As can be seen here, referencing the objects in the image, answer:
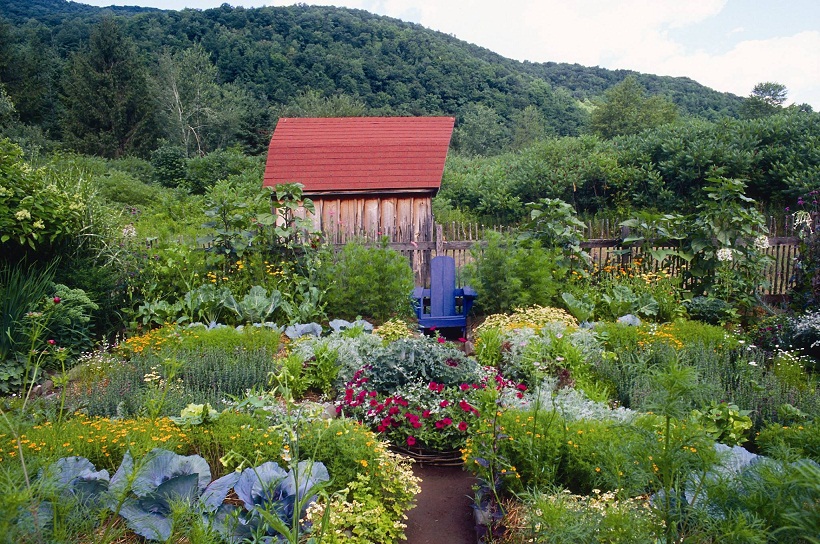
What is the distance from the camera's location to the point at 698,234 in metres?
7.55

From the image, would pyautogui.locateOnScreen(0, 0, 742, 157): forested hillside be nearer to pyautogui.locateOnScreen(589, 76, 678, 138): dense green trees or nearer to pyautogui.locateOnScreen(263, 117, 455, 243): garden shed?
pyautogui.locateOnScreen(589, 76, 678, 138): dense green trees

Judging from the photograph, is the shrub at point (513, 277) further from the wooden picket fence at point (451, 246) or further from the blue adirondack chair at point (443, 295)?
the wooden picket fence at point (451, 246)

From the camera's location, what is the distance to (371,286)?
22.0 ft

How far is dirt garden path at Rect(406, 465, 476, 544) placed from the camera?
3.33m

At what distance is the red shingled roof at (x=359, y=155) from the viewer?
373 inches

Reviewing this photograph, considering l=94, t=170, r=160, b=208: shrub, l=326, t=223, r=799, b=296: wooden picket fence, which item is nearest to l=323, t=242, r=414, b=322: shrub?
l=326, t=223, r=799, b=296: wooden picket fence

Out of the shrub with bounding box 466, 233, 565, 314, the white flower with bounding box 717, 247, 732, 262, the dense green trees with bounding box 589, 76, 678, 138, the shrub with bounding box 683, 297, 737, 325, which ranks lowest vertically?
the shrub with bounding box 683, 297, 737, 325

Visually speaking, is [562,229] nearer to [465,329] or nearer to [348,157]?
[465,329]

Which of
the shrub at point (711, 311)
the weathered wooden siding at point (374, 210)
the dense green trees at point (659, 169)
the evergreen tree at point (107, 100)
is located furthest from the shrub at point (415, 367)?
the evergreen tree at point (107, 100)

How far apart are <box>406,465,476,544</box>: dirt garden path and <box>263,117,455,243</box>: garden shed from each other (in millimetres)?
5413

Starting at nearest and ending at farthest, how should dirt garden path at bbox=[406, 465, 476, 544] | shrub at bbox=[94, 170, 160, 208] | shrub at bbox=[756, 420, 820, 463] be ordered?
shrub at bbox=[756, 420, 820, 463], dirt garden path at bbox=[406, 465, 476, 544], shrub at bbox=[94, 170, 160, 208]

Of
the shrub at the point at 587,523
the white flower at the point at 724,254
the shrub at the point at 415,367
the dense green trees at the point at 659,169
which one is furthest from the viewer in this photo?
the dense green trees at the point at 659,169

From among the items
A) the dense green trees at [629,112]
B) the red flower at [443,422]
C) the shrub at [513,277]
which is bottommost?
the red flower at [443,422]

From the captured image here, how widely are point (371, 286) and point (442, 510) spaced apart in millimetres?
3446
